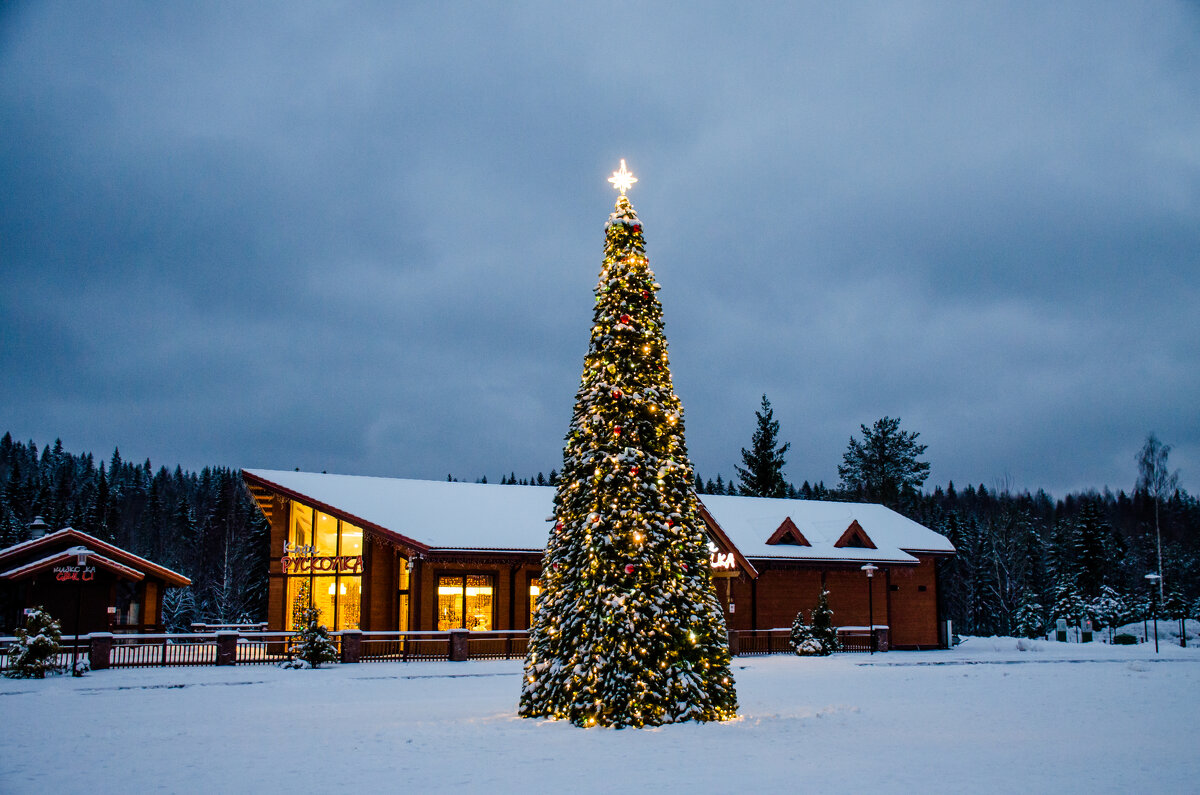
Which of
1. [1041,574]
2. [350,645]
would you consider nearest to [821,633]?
[350,645]

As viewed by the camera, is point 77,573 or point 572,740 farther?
point 77,573

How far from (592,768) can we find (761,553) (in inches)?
1029

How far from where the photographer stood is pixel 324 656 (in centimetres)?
2500

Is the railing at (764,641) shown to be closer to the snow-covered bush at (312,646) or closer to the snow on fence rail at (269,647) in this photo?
the snow on fence rail at (269,647)

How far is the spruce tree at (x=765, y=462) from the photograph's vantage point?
223 ft

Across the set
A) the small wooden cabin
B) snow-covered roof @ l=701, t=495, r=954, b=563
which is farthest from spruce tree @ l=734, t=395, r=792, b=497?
the small wooden cabin

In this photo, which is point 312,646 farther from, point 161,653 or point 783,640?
point 783,640

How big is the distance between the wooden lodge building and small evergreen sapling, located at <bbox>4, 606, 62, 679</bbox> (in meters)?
9.21

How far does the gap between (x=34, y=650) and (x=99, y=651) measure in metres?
2.45

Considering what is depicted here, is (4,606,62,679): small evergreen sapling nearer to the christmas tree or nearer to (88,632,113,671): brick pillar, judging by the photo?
(88,632,113,671): brick pillar

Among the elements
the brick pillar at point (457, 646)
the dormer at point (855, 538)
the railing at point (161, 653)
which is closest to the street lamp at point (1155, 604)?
the dormer at point (855, 538)

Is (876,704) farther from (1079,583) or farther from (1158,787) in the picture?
(1079,583)

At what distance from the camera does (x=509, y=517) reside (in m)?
32.8

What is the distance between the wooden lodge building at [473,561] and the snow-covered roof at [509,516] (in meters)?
0.08
